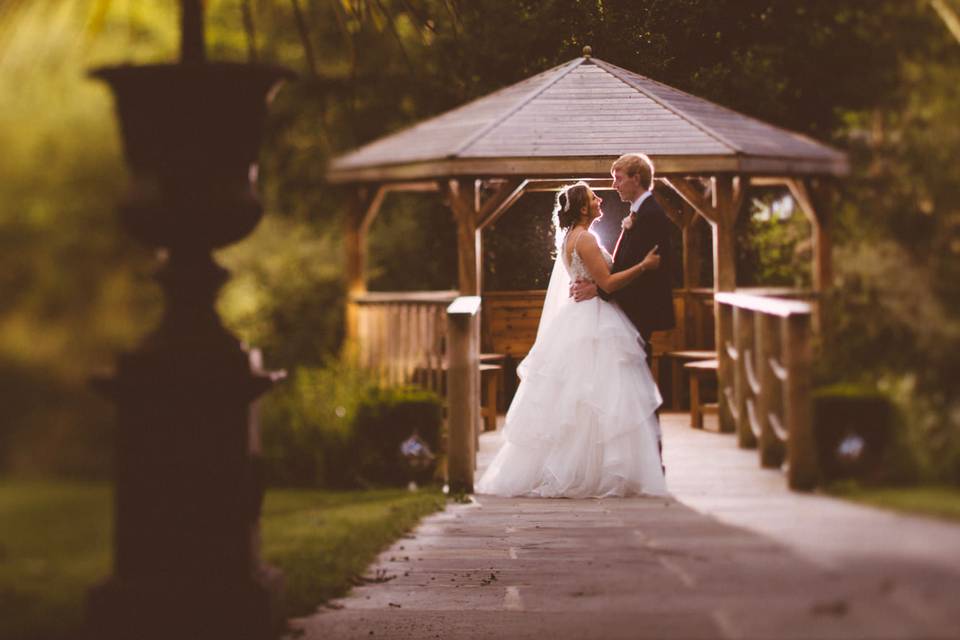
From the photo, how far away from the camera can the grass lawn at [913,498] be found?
266cm

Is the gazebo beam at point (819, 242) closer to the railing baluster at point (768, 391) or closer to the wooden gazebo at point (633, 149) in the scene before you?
the wooden gazebo at point (633, 149)

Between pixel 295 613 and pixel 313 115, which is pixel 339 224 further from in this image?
pixel 295 613

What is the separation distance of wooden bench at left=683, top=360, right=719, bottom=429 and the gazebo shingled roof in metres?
0.46

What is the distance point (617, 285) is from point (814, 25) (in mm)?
881

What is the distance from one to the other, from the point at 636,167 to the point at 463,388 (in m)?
0.76

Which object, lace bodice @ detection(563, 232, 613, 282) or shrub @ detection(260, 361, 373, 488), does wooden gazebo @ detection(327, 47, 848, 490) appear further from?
shrub @ detection(260, 361, 373, 488)

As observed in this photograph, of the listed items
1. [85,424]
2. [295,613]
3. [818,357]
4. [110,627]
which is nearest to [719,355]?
[818,357]

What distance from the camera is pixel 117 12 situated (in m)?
4.61

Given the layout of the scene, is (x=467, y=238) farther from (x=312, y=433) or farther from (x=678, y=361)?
(x=312, y=433)

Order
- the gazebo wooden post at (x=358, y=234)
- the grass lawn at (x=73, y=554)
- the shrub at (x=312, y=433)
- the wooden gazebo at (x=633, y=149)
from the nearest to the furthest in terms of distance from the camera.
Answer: the wooden gazebo at (x=633, y=149), the grass lawn at (x=73, y=554), the gazebo wooden post at (x=358, y=234), the shrub at (x=312, y=433)

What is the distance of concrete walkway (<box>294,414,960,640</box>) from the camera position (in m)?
2.75

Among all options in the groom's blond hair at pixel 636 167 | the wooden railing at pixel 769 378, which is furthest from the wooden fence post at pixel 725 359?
the groom's blond hair at pixel 636 167

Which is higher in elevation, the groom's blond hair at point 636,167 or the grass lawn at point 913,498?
the groom's blond hair at point 636,167

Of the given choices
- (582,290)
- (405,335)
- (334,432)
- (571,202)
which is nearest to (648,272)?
(582,290)
